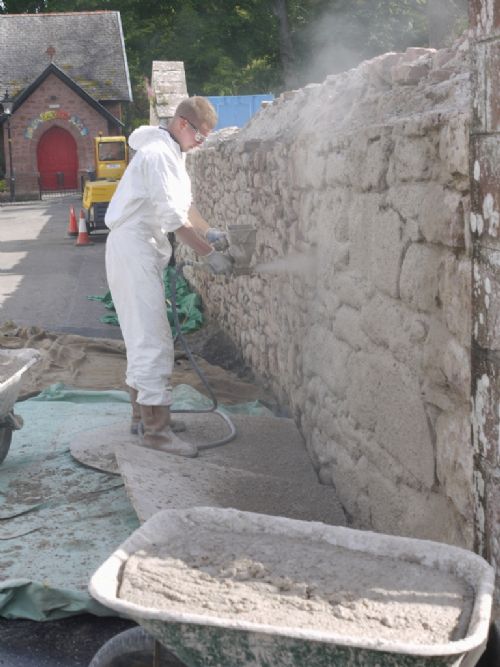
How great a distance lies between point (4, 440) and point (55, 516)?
73cm

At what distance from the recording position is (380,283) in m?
3.62

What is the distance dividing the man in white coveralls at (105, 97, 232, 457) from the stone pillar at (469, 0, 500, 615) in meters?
2.56

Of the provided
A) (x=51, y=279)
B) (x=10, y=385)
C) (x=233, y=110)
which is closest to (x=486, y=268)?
(x=10, y=385)

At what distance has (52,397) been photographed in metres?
6.63

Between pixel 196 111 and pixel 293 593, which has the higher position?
pixel 196 111

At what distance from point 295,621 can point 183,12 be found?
130 feet

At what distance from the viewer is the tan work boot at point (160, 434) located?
16.6ft

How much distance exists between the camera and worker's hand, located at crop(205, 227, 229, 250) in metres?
5.29

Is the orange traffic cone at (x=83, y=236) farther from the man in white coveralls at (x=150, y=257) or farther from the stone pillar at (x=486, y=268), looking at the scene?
the stone pillar at (x=486, y=268)

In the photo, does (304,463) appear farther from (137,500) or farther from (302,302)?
(137,500)

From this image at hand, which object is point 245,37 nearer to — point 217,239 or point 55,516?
point 217,239

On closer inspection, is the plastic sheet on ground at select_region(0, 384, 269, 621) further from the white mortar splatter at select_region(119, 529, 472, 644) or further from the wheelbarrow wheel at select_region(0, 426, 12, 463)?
the white mortar splatter at select_region(119, 529, 472, 644)

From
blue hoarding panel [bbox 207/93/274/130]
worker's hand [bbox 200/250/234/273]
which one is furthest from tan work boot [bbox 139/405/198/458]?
blue hoarding panel [bbox 207/93/274/130]

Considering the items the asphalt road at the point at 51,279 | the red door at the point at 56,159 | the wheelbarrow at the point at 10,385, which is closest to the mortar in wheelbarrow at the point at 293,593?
the wheelbarrow at the point at 10,385
